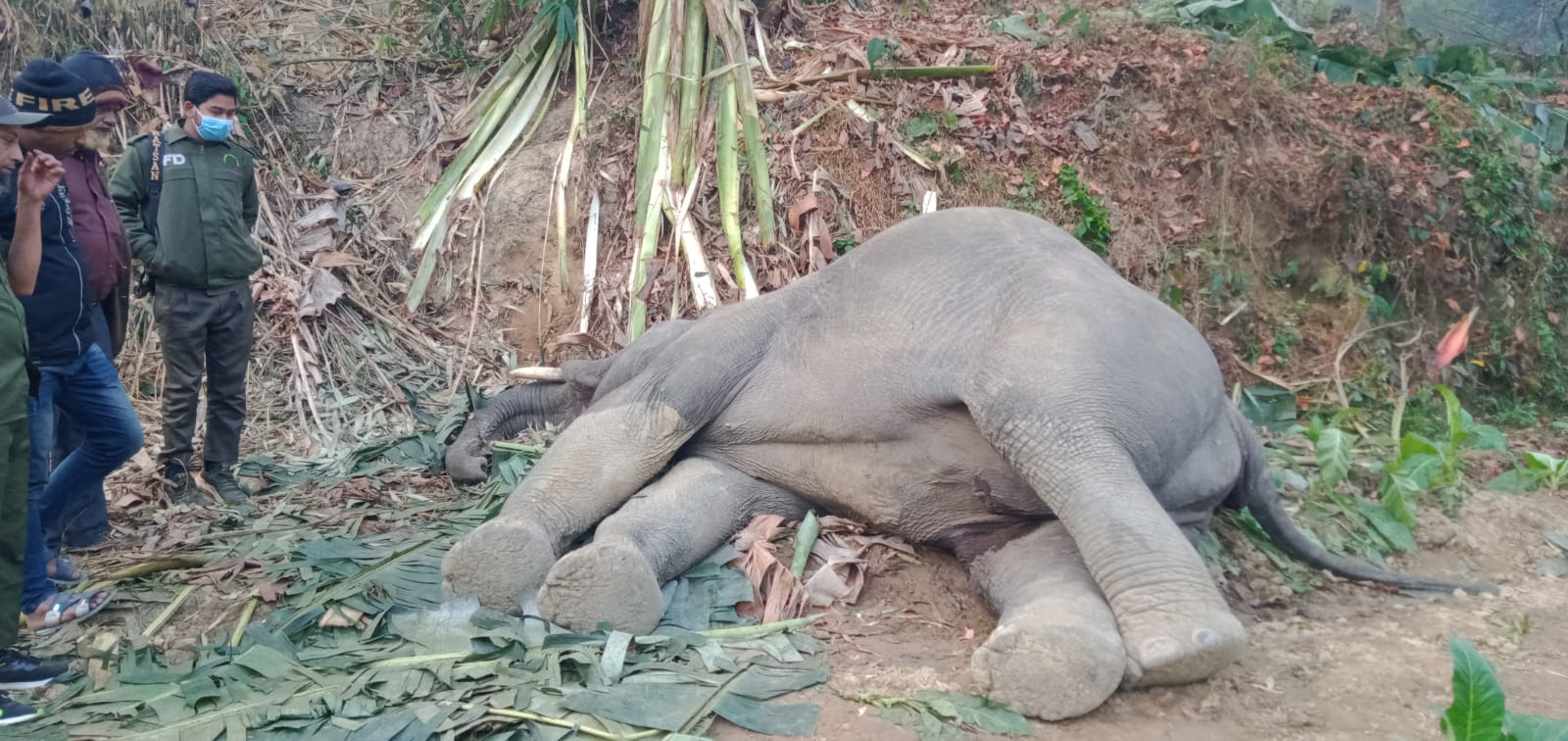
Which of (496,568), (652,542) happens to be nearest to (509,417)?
(652,542)

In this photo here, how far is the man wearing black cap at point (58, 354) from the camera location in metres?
4.31

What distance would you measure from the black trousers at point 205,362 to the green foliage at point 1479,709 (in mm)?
5262

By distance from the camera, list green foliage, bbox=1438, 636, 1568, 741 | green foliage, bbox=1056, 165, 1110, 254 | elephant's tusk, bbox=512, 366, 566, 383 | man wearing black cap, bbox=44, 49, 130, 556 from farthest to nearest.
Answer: green foliage, bbox=1056, 165, 1110, 254
elephant's tusk, bbox=512, 366, 566, 383
man wearing black cap, bbox=44, 49, 130, 556
green foliage, bbox=1438, 636, 1568, 741

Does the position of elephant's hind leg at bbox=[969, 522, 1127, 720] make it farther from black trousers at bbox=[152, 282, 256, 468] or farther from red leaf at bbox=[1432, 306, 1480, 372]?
black trousers at bbox=[152, 282, 256, 468]

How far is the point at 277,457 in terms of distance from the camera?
6.29 meters

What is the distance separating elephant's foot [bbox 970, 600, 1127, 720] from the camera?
3127mm

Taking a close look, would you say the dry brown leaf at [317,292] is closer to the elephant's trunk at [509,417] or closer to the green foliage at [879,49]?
the elephant's trunk at [509,417]

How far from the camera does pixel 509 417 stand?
589 centimetres

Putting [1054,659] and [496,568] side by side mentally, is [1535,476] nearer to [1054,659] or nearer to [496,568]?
[1054,659]

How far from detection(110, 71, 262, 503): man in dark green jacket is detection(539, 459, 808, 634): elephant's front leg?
8.07 feet

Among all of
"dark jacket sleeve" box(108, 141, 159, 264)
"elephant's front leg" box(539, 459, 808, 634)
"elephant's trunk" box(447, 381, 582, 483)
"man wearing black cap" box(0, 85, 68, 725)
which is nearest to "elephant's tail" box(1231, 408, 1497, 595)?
"elephant's front leg" box(539, 459, 808, 634)

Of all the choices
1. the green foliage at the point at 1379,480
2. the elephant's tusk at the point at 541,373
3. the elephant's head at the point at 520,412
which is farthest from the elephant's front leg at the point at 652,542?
the green foliage at the point at 1379,480

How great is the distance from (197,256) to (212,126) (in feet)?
1.98

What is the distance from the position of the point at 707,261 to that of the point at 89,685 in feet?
13.4
